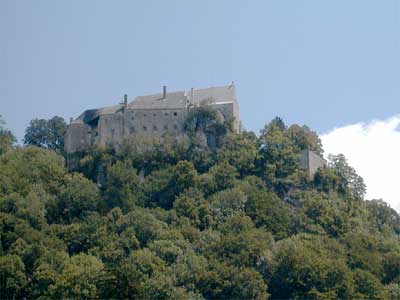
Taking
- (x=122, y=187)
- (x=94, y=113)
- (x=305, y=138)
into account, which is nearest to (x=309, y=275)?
(x=122, y=187)

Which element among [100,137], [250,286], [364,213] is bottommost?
[250,286]

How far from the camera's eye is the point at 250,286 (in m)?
71.4

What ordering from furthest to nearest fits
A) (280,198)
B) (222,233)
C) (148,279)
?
(280,198) < (222,233) < (148,279)

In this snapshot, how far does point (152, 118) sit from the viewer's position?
298ft

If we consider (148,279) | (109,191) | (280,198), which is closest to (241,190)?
(280,198)

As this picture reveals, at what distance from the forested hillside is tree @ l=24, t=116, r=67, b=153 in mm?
100

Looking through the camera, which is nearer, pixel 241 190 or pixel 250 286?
pixel 250 286

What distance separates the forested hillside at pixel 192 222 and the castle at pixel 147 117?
1.26 meters

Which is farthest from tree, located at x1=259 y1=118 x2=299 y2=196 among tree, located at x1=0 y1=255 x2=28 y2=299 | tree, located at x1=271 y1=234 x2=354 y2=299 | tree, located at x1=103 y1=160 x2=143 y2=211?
tree, located at x1=0 y1=255 x2=28 y2=299

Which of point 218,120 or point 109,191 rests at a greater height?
point 218,120

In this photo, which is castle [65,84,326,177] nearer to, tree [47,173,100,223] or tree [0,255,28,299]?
tree [47,173,100,223]

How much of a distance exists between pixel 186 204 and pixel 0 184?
12767 millimetres

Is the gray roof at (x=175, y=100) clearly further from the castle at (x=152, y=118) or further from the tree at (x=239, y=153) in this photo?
the tree at (x=239, y=153)

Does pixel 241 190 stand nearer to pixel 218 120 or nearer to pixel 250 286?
pixel 218 120
